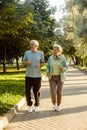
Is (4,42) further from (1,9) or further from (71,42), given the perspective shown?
(1,9)

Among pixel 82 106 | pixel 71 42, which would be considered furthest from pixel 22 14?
pixel 71 42

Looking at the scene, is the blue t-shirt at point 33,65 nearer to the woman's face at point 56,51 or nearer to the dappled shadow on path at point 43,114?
the woman's face at point 56,51

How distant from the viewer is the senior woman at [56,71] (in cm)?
1239

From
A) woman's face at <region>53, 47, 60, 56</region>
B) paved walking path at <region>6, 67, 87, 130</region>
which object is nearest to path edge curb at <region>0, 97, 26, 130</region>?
paved walking path at <region>6, 67, 87, 130</region>

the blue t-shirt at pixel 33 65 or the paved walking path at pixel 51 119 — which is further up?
the blue t-shirt at pixel 33 65

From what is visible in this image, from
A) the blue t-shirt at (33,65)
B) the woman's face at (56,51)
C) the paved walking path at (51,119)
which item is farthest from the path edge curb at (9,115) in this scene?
the woman's face at (56,51)

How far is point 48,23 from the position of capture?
50000 millimetres

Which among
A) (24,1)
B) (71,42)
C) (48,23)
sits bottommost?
(71,42)

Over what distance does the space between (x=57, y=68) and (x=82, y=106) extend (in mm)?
2037

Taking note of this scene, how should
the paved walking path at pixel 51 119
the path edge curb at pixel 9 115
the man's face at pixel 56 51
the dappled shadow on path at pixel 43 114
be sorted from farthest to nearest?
the man's face at pixel 56 51
the dappled shadow on path at pixel 43 114
the path edge curb at pixel 9 115
the paved walking path at pixel 51 119

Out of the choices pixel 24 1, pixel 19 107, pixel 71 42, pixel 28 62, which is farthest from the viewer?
pixel 71 42

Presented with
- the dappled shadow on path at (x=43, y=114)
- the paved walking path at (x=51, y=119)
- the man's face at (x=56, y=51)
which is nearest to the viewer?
the paved walking path at (x=51, y=119)

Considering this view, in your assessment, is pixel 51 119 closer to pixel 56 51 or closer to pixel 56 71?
pixel 56 71

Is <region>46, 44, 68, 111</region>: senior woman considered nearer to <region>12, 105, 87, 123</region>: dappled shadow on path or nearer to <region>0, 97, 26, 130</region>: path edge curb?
<region>12, 105, 87, 123</region>: dappled shadow on path
